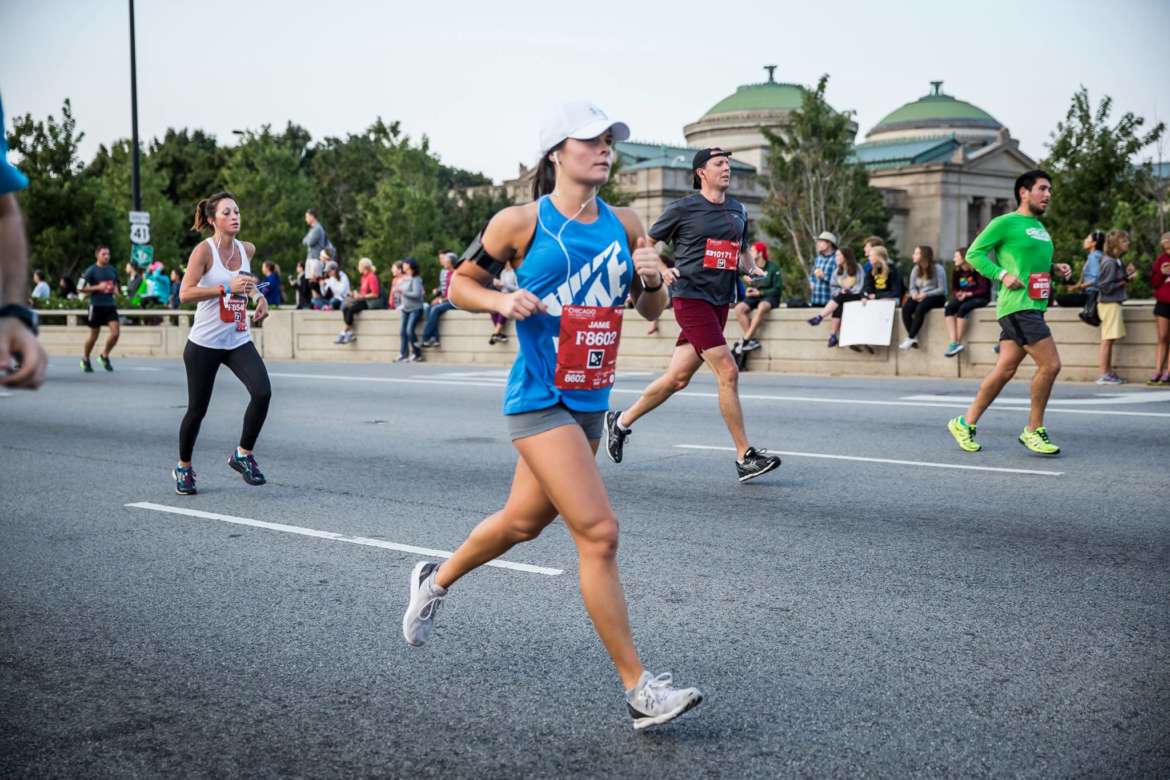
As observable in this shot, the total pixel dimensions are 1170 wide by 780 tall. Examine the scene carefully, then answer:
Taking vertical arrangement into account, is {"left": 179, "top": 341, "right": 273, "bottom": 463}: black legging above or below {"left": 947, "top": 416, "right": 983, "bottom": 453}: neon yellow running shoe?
above

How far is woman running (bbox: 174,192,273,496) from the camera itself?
26.0 feet

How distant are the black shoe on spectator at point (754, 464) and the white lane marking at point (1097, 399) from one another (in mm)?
6114

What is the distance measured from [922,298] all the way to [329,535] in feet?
41.7

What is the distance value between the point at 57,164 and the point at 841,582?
4715 centimetres

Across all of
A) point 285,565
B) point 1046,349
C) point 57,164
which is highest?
point 57,164

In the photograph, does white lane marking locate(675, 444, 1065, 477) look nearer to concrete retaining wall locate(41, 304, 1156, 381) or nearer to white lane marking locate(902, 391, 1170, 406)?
white lane marking locate(902, 391, 1170, 406)

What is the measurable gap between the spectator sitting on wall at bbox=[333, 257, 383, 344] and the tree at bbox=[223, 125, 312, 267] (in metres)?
36.8

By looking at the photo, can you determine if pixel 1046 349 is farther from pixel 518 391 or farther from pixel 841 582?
pixel 518 391

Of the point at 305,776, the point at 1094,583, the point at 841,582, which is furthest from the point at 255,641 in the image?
the point at 1094,583

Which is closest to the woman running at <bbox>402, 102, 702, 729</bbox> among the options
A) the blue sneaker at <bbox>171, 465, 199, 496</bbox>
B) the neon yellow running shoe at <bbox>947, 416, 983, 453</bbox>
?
the blue sneaker at <bbox>171, 465, 199, 496</bbox>

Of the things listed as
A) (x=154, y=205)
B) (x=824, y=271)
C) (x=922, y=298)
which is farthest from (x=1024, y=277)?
(x=154, y=205)

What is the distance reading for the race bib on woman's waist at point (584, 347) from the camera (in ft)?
12.6

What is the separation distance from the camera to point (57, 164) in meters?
46.6

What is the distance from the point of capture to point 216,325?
7930mm
